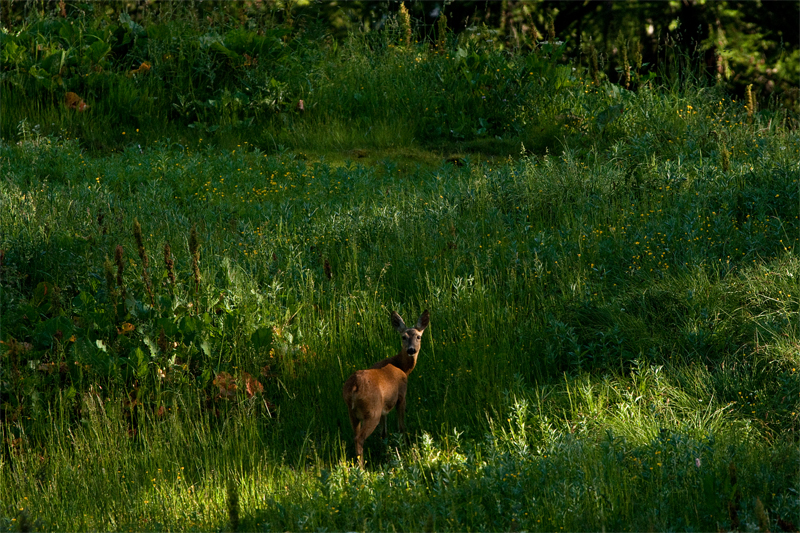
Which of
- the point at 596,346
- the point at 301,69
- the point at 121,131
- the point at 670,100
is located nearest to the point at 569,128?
the point at 670,100

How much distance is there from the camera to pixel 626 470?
4812 mm

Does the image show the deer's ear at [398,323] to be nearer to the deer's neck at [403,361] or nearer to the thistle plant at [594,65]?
the deer's neck at [403,361]

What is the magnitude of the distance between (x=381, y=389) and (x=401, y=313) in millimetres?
1460

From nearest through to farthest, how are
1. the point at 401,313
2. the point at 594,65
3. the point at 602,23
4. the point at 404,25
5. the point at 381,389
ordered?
the point at 381,389, the point at 401,313, the point at 594,65, the point at 602,23, the point at 404,25

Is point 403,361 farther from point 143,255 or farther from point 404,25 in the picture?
point 404,25

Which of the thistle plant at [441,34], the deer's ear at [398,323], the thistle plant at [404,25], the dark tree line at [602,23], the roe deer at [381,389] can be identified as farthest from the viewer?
the thistle plant at [441,34]

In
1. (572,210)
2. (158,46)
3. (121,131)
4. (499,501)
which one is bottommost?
(499,501)

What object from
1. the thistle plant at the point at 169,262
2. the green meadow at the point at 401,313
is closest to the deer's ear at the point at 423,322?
the green meadow at the point at 401,313

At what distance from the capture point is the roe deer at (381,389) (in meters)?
5.32

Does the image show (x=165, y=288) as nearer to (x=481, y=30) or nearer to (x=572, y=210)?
(x=572, y=210)

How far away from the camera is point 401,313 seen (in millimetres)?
6820

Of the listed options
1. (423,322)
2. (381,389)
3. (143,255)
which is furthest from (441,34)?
(381,389)

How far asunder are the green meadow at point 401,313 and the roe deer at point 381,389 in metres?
0.20

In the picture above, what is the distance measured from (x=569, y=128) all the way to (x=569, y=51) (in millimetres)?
2938
